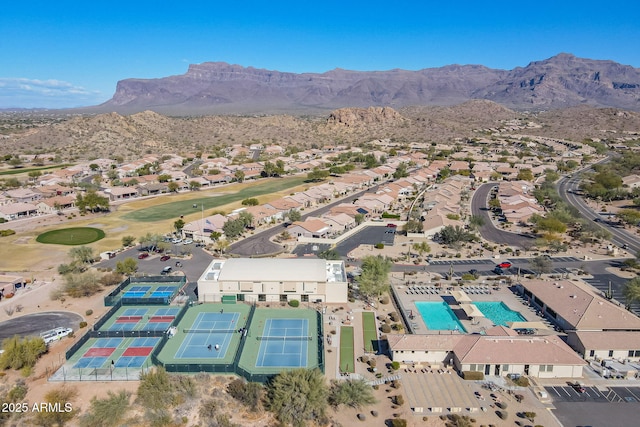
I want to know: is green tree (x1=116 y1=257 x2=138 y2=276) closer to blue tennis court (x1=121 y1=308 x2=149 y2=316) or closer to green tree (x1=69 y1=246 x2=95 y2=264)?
green tree (x1=69 y1=246 x2=95 y2=264)

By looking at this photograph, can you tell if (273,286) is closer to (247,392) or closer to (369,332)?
(369,332)

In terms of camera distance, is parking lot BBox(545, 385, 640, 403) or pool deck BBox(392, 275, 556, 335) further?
pool deck BBox(392, 275, 556, 335)

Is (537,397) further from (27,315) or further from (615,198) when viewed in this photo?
(615,198)

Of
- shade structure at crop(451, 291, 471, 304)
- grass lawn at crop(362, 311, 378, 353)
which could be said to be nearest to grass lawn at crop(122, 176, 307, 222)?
grass lawn at crop(362, 311, 378, 353)

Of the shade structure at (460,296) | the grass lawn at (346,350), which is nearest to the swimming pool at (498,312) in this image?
the shade structure at (460,296)

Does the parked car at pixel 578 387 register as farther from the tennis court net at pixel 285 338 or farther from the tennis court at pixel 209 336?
the tennis court at pixel 209 336

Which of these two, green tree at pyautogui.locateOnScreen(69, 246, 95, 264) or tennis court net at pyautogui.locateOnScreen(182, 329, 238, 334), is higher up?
green tree at pyautogui.locateOnScreen(69, 246, 95, 264)

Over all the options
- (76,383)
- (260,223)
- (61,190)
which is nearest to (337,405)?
(76,383)
